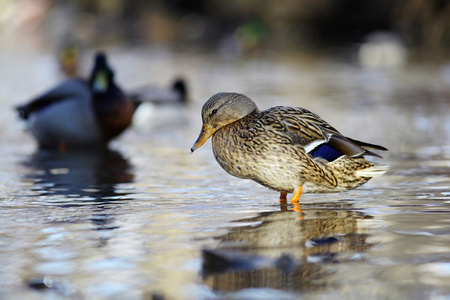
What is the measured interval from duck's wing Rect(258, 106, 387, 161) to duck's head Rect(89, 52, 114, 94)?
125 inches

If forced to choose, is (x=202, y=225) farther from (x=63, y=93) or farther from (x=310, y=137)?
(x=63, y=93)

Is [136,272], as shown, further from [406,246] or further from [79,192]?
[79,192]

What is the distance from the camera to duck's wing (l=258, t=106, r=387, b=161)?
512 centimetres

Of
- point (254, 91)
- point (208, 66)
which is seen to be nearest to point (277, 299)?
point (254, 91)

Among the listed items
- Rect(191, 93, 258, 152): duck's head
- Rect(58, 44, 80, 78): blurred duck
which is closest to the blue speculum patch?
Rect(191, 93, 258, 152): duck's head

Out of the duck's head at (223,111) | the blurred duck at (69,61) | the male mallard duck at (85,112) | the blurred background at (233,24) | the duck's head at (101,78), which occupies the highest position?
the blurred background at (233,24)

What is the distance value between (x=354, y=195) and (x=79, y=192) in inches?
78.3

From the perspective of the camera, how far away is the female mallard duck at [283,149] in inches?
198

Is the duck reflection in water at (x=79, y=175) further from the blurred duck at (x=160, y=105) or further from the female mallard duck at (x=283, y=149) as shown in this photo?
the blurred duck at (x=160, y=105)

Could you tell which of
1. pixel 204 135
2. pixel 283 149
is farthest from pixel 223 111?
pixel 283 149

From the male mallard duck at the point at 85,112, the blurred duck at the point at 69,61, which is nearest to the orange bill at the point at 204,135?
the male mallard duck at the point at 85,112

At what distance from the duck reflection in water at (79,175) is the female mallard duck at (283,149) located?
917mm

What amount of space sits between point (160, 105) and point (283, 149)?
22.0 feet

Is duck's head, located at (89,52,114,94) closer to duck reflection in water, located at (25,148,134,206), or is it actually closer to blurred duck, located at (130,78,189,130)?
duck reflection in water, located at (25,148,134,206)
